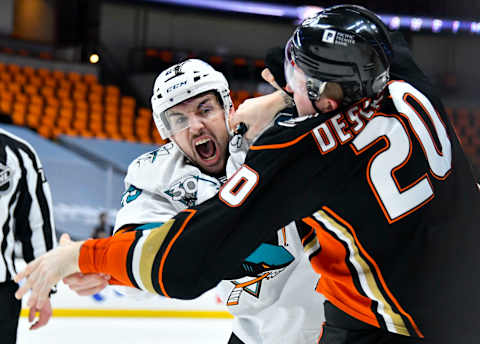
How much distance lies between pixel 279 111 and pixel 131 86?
12.2 metres

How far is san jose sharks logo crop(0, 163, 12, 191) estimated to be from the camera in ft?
8.63

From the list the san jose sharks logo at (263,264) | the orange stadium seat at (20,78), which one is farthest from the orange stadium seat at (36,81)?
the san jose sharks logo at (263,264)

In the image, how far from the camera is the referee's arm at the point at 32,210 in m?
2.73

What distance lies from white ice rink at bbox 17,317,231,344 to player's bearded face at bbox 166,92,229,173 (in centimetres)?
229

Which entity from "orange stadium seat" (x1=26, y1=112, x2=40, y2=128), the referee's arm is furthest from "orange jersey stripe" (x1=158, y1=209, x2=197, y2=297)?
"orange stadium seat" (x1=26, y1=112, x2=40, y2=128)

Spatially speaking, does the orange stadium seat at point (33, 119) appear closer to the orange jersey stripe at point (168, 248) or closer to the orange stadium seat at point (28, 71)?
the orange stadium seat at point (28, 71)

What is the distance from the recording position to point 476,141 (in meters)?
12.4

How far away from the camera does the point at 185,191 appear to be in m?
2.05

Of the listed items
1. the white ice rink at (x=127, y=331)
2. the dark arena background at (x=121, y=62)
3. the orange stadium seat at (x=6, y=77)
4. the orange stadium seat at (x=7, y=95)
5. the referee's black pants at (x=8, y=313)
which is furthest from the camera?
the orange stadium seat at (x=6, y=77)

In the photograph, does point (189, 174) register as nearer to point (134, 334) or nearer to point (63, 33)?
point (134, 334)

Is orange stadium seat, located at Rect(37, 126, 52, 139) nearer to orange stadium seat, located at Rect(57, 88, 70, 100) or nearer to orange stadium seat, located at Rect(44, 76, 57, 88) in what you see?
orange stadium seat, located at Rect(57, 88, 70, 100)

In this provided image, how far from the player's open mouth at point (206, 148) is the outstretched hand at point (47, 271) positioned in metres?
1.01

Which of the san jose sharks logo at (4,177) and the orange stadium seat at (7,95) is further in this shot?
the orange stadium seat at (7,95)

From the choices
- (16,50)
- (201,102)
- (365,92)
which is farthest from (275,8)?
(365,92)
